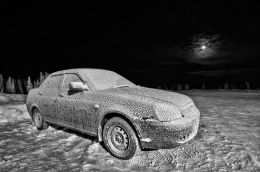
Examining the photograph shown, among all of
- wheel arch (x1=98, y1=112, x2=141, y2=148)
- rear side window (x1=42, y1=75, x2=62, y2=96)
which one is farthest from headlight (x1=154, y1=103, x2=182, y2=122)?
rear side window (x1=42, y1=75, x2=62, y2=96)

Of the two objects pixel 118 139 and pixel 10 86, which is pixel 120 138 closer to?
pixel 118 139

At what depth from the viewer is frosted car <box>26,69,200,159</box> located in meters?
3.18

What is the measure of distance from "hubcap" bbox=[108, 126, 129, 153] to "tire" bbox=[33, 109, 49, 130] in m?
2.73

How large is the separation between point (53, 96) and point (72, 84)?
121cm

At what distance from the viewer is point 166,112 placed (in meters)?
3.22

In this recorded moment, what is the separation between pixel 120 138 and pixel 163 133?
0.88 metres

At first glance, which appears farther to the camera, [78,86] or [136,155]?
[78,86]

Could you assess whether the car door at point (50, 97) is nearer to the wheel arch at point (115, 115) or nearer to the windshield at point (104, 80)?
the windshield at point (104, 80)

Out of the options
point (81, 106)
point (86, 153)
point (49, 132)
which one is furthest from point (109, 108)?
point (49, 132)

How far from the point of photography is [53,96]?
4.87m

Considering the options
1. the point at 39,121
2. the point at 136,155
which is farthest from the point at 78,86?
the point at 39,121

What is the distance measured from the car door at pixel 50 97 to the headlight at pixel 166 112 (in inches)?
106

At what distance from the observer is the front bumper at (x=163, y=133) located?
3.12m

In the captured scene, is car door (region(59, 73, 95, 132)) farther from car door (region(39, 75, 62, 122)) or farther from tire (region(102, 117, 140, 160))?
tire (region(102, 117, 140, 160))
